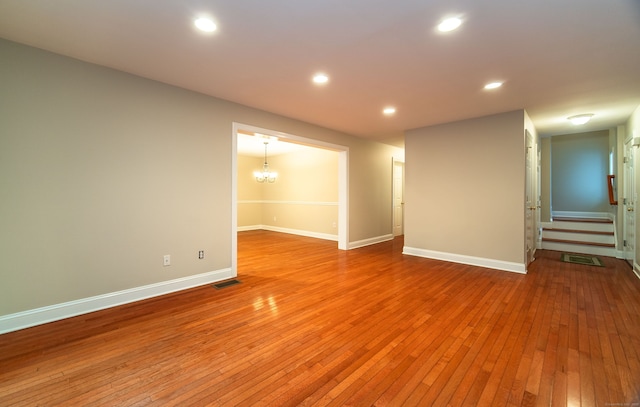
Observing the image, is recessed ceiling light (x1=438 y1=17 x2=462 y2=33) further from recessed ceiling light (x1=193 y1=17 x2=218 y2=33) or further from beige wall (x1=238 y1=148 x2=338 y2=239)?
beige wall (x1=238 y1=148 x2=338 y2=239)

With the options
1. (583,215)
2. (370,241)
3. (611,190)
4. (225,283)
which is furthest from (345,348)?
(583,215)

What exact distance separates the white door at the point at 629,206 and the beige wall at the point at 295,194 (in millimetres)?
5377

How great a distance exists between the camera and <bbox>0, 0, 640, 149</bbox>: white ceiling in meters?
1.83

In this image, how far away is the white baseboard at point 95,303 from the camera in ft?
7.43

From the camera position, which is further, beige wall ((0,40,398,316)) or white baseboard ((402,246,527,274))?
white baseboard ((402,246,527,274))

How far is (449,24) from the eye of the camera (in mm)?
1971

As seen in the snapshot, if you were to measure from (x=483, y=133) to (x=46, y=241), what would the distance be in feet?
19.5

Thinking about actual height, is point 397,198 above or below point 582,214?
above

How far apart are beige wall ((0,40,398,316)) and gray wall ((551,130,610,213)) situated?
→ 878 cm

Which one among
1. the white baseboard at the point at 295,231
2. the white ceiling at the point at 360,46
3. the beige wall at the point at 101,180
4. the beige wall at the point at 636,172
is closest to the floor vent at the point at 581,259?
the beige wall at the point at 636,172

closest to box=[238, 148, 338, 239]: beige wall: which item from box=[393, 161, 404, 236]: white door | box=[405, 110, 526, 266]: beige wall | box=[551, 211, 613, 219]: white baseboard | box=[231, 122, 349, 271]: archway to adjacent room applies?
box=[231, 122, 349, 271]: archway to adjacent room

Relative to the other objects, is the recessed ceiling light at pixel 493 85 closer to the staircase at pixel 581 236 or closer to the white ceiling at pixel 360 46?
the white ceiling at pixel 360 46

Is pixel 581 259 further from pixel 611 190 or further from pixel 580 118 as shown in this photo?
pixel 580 118

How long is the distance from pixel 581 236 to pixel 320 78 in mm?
6421
